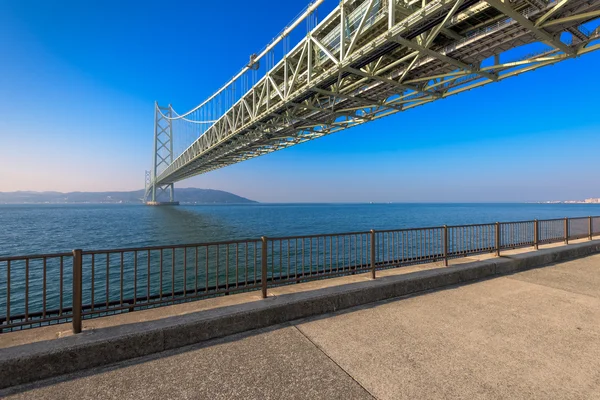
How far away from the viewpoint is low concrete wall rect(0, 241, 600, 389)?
2.90 meters

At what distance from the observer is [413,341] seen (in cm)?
358

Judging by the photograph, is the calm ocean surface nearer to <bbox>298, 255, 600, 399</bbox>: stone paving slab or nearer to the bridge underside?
the bridge underside

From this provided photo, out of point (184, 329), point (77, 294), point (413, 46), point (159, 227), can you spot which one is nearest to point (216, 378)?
point (184, 329)

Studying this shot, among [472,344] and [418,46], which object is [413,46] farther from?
[472,344]

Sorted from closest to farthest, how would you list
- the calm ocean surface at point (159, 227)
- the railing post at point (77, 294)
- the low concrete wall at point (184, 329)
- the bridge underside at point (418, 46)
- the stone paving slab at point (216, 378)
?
the stone paving slab at point (216, 378), the low concrete wall at point (184, 329), the railing post at point (77, 294), the bridge underside at point (418, 46), the calm ocean surface at point (159, 227)

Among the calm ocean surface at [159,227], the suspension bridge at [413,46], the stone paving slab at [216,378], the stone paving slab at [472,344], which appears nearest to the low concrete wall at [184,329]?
the stone paving slab at [216,378]

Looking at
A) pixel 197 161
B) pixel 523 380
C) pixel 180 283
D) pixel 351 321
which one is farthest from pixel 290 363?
pixel 197 161

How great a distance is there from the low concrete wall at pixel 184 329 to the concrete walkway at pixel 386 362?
0.48 feet

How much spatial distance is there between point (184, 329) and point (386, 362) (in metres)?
2.46

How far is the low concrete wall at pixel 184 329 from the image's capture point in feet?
9.53

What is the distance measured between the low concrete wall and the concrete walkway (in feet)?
0.48

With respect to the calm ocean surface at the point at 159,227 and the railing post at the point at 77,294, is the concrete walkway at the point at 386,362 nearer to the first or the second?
the railing post at the point at 77,294

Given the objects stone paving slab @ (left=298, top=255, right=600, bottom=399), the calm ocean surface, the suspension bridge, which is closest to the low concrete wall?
stone paving slab @ (left=298, top=255, right=600, bottom=399)

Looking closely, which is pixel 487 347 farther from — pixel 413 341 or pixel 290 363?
pixel 290 363
